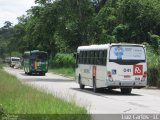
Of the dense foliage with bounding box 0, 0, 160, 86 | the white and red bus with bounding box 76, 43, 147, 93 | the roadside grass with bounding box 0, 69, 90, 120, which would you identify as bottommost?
the roadside grass with bounding box 0, 69, 90, 120

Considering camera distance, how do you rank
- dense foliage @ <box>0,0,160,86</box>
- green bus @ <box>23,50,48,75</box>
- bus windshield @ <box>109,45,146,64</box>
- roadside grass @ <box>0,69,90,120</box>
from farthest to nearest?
1. green bus @ <box>23,50,48,75</box>
2. dense foliage @ <box>0,0,160,86</box>
3. bus windshield @ <box>109,45,146,64</box>
4. roadside grass @ <box>0,69,90,120</box>

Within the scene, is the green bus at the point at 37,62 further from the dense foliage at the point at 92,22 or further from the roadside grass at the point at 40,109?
the roadside grass at the point at 40,109

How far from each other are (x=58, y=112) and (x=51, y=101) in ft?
8.48

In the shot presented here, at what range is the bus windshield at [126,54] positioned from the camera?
2898 cm

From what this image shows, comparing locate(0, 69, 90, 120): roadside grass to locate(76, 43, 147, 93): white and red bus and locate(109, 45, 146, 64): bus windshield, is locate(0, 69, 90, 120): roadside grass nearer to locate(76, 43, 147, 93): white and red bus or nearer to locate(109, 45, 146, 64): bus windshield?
locate(76, 43, 147, 93): white and red bus

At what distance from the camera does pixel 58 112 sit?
584 inches

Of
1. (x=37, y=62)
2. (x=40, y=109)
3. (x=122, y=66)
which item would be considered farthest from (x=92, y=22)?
(x=40, y=109)

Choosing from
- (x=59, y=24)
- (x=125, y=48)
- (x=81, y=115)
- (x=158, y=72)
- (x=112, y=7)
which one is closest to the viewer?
(x=81, y=115)

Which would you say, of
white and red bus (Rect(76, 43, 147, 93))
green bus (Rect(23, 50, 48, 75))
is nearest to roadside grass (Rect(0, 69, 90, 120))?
white and red bus (Rect(76, 43, 147, 93))

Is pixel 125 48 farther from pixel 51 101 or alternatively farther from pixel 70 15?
pixel 70 15

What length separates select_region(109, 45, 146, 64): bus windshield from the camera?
95.1ft

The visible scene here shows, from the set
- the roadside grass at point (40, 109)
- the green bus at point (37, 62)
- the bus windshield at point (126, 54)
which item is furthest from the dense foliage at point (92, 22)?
the roadside grass at point (40, 109)

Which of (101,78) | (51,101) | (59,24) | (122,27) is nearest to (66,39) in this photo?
(59,24)

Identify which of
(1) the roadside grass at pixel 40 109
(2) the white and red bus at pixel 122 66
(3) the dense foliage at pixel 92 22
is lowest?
(1) the roadside grass at pixel 40 109
